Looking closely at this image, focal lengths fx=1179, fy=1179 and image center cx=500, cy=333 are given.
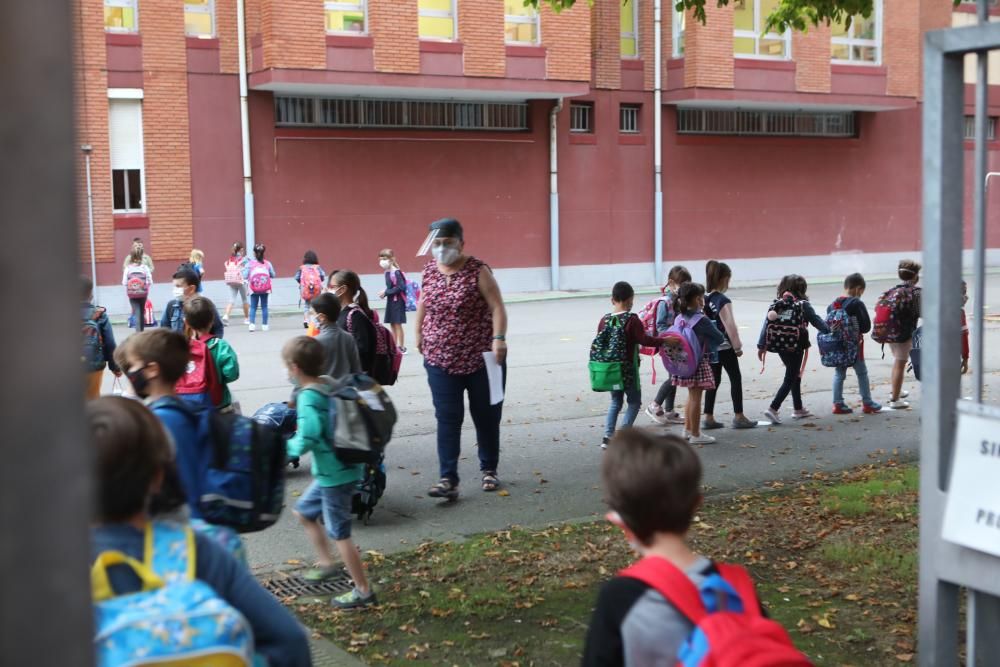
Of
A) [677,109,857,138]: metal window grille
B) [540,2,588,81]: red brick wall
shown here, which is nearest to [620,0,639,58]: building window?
[677,109,857,138]: metal window grille

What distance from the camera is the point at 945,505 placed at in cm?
363

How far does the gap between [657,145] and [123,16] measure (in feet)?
45.9

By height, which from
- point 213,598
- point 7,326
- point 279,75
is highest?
point 279,75

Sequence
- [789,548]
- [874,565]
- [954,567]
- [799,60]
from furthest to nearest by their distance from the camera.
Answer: [799,60] → [789,548] → [874,565] → [954,567]

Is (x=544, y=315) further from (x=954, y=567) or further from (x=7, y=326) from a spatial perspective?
(x=7, y=326)

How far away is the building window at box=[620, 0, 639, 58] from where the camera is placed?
31.6 metres

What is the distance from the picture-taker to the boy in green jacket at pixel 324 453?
5766 mm

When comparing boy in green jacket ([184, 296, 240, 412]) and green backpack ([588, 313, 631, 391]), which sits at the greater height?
boy in green jacket ([184, 296, 240, 412])

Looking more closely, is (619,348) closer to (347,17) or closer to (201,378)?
(201,378)

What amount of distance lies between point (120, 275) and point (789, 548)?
21.0 metres

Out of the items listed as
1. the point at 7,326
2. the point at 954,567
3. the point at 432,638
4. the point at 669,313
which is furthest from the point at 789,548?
the point at 7,326

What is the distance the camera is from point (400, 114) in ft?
93.4

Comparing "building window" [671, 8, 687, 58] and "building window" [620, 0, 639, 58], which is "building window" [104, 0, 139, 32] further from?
"building window" [671, 8, 687, 58]

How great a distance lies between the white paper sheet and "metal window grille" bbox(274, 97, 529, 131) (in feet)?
65.8
